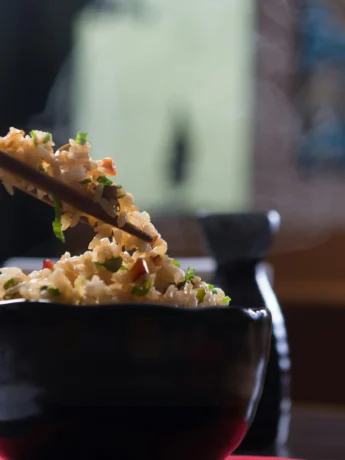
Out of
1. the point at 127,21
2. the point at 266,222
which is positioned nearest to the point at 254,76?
the point at 127,21

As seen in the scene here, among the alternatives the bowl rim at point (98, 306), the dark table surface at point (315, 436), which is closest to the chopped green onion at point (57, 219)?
the bowl rim at point (98, 306)

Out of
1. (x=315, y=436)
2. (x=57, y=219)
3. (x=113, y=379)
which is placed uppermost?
(x=57, y=219)

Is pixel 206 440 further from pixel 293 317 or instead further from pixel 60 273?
pixel 293 317

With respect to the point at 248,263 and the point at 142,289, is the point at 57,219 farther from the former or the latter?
the point at 248,263

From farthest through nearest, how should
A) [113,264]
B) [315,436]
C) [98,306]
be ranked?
[315,436] < [113,264] < [98,306]

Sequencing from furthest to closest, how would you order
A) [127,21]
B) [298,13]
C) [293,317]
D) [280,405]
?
[127,21] → [298,13] → [293,317] → [280,405]

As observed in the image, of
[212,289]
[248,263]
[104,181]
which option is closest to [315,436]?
[248,263]
